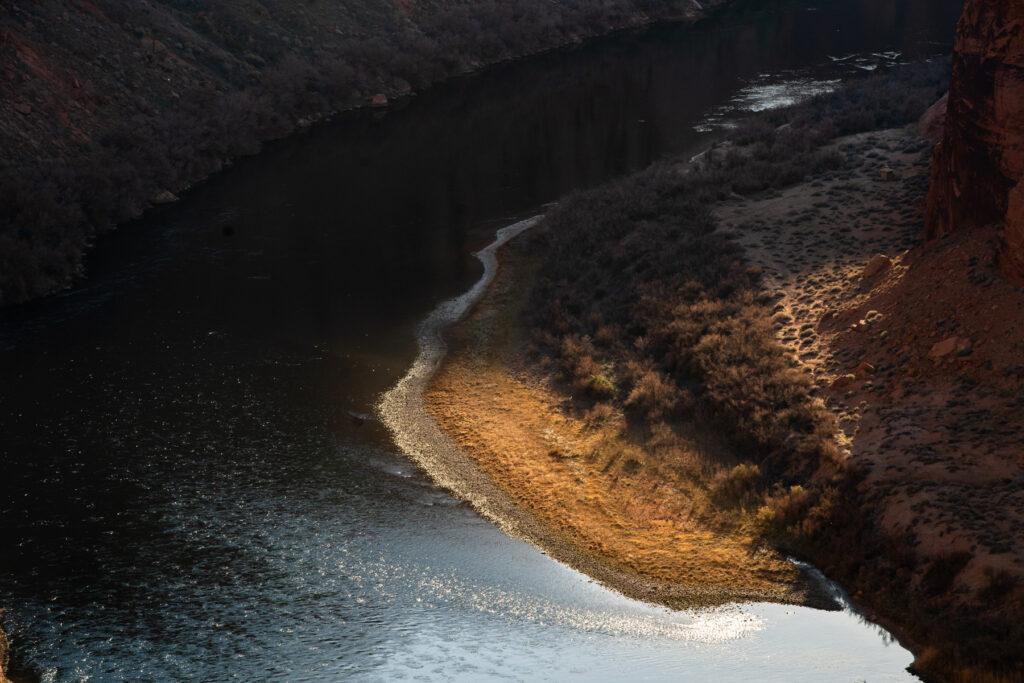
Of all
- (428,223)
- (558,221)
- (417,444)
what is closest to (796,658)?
(417,444)

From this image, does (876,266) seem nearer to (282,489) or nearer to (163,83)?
(282,489)

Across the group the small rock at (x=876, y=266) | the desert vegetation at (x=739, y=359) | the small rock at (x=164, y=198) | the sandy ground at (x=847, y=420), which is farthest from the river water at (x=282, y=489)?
the small rock at (x=876, y=266)

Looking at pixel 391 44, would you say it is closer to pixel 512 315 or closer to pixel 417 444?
pixel 512 315

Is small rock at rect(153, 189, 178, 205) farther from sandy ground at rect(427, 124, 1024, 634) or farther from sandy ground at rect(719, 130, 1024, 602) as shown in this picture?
sandy ground at rect(719, 130, 1024, 602)

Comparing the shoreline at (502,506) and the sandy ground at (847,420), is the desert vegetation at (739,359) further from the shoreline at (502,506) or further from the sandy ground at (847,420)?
the shoreline at (502,506)

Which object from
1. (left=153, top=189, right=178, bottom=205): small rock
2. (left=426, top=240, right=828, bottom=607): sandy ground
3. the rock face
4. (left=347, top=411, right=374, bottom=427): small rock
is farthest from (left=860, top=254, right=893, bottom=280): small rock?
(left=153, top=189, right=178, bottom=205): small rock

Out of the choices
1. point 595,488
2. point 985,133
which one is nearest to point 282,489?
point 595,488
